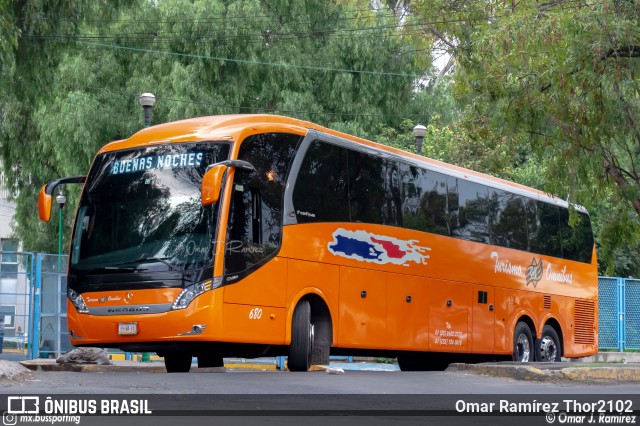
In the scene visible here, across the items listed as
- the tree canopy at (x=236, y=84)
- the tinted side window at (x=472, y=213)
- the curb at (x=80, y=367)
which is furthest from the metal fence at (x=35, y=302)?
the tinted side window at (x=472, y=213)

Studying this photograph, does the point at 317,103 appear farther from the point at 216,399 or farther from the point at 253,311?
the point at 216,399

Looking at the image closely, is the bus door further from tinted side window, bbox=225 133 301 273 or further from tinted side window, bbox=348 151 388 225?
tinted side window, bbox=225 133 301 273

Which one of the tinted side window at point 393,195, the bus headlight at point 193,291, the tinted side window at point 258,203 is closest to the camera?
the bus headlight at point 193,291

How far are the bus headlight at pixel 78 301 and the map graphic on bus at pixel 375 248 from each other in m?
3.92

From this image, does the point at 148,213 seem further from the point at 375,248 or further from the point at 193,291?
the point at 375,248

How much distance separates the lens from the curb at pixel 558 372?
1634 cm

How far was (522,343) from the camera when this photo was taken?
974 inches

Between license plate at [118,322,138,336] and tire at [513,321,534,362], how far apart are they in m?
10.3

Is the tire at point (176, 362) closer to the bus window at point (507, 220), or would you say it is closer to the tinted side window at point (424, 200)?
the tinted side window at point (424, 200)

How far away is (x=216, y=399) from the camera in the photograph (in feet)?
37.6

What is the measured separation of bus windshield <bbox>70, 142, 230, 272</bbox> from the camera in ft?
54.0

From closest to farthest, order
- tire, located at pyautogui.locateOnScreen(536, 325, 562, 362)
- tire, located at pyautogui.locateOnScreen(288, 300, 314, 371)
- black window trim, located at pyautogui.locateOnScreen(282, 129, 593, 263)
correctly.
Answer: tire, located at pyautogui.locateOnScreen(288, 300, 314, 371), black window trim, located at pyautogui.locateOnScreen(282, 129, 593, 263), tire, located at pyautogui.locateOnScreen(536, 325, 562, 362)

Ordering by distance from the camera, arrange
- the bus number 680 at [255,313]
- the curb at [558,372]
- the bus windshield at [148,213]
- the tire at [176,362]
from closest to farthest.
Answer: the curb at [558,372] < the bus windshield at [148,213] < the bus number 680 at [255,313] < the tire at [176,362]

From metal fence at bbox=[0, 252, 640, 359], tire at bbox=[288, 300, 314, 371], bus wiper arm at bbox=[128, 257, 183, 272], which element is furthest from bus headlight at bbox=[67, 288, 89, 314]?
metal fence at bbox=[0, 252, 640, 359]
